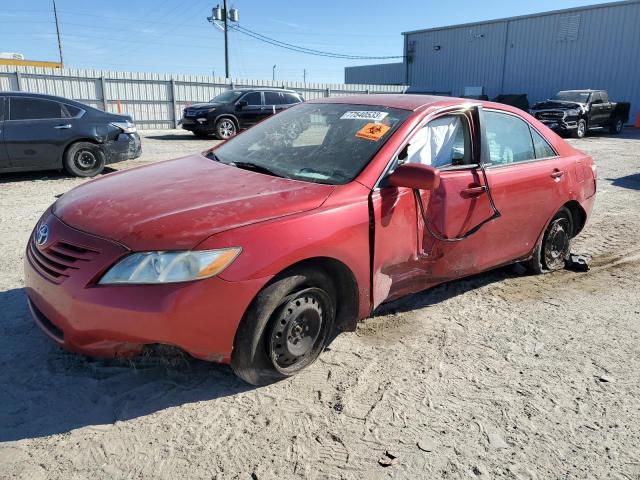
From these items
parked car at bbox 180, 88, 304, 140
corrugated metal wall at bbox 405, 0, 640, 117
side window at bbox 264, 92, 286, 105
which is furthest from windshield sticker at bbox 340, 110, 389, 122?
corrugated metal wall at bbox 405, 0, 640, 117

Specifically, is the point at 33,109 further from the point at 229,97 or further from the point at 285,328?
the point at 229,97

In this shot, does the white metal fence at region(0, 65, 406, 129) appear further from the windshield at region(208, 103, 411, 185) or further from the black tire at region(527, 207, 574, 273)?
the windshield at region(208, 103, 411, 185)

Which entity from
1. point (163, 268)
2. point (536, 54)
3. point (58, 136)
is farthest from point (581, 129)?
point (163, 268)

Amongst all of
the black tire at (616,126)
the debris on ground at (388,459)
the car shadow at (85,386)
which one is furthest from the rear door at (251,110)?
the black tire at (616,126)

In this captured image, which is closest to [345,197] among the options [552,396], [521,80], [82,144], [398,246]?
[398,246]

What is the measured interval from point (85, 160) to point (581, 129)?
18255 mm

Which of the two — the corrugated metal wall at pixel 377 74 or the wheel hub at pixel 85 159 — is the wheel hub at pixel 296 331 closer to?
the wheel hub at pixel 85 159

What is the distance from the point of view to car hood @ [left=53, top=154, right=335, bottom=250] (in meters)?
2.51

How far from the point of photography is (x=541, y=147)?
4.52m

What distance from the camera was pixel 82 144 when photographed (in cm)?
891

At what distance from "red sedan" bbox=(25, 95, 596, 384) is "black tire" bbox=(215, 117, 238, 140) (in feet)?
41.2

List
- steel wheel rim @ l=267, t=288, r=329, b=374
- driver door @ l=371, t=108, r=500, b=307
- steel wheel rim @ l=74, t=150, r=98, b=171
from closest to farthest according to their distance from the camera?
steel wheel rim @ l=267, t=288, r=329, b=374 → driver door @ l=371, t=108, r=500, b=307 → steel wheel rim @ l=74, t=150, r=98, b=171

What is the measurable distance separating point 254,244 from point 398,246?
110 centimetres

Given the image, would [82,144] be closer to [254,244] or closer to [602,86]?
[254,244]
